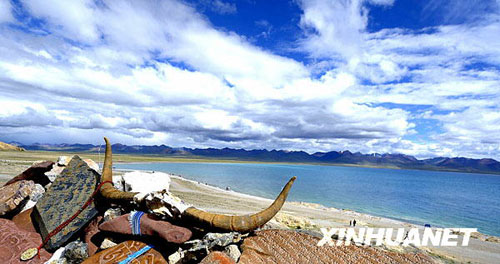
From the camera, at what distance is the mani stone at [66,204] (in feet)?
13.2

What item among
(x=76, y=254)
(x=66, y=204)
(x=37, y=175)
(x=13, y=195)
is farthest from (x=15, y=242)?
(x=37, y=175)

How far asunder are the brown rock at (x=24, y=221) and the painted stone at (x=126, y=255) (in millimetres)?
2157

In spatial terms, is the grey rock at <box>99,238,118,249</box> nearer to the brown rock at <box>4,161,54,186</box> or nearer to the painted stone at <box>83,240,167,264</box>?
the painted stone at <box>83,240,167,264</box>

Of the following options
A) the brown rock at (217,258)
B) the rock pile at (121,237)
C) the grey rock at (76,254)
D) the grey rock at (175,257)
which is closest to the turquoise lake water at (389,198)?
the rock pile at (121,237)

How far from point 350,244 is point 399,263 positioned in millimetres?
585

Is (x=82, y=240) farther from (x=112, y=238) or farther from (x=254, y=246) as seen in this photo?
(x=254, y=246)

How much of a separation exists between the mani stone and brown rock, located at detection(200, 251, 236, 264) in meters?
2.59

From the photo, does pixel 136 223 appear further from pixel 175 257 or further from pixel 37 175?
pixel 37 175

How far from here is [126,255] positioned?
3.09 meters

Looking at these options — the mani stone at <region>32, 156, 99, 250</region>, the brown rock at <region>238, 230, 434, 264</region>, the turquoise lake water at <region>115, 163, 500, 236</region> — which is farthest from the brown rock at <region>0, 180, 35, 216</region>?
the turquoise lake water at <region>115, 163, 500, 236</region>

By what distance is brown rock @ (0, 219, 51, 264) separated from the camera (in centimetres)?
375

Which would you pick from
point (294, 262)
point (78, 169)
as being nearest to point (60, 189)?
point (78, 169)

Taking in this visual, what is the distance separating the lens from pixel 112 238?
3518 millimetres

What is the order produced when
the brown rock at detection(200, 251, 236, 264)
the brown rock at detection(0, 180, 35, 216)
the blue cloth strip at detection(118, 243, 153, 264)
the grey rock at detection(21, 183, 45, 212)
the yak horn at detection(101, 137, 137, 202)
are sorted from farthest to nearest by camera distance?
the grey rock at detection(21, 183, 45, 212) → the brown rock at detection(0, 180, 35, 216) → the yak horn at detection(101, 137, 137, 202) → the blue cloth strip at detection(118, 243, 153, 264) → the brown rock at detection(200, 251, 236, 264)
